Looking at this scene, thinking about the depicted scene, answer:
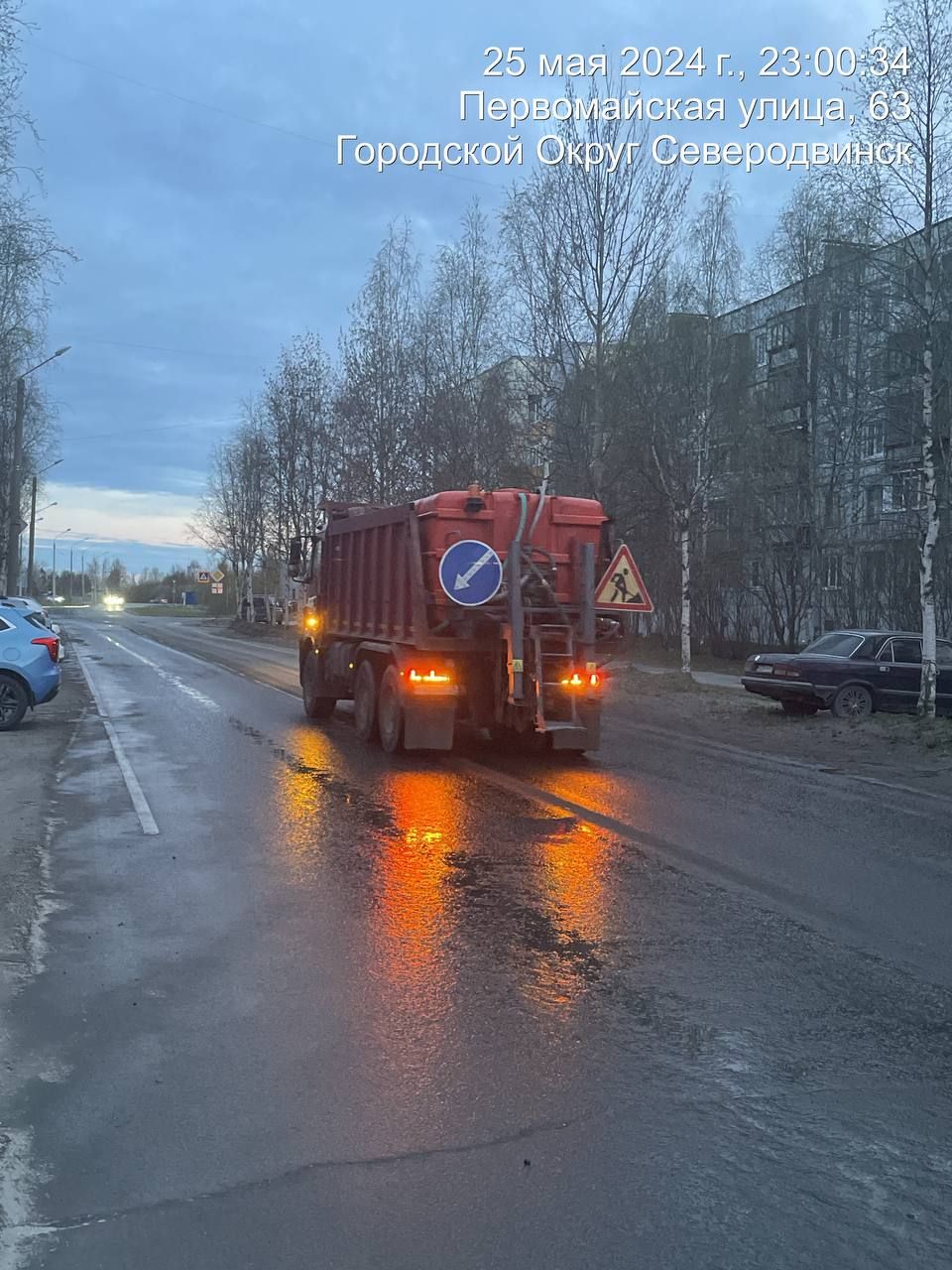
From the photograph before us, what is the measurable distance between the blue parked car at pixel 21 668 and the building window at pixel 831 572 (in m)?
20.2

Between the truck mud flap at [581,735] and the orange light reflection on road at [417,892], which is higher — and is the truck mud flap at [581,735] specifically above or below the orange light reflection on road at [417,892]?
above

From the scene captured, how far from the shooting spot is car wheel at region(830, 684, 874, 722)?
17984 millimetres

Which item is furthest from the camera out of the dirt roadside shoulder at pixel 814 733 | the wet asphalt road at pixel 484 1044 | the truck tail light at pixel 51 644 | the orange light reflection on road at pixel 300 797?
the truck tail light at pixel 51 644

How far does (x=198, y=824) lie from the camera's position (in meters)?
9.48

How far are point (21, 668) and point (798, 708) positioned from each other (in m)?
12.1

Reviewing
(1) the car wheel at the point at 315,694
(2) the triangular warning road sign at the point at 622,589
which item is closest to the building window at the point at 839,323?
(2) the triangular warning road sign at the point at 622,589

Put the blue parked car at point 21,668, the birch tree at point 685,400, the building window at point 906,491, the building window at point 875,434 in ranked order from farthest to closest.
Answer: the birch tree at point 685,400
the building window at point 906,491
the building window at point 875,434
the blue parked car at point 21,668

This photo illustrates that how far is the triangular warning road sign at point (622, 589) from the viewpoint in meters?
13.4

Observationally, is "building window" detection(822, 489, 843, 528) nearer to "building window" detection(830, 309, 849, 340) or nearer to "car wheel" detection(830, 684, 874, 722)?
"building window" detection(830, 309, 849, 340)

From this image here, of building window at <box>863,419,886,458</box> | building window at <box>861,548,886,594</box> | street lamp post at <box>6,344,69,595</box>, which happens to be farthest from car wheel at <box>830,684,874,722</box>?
street lamp post at <box>6,344,69,595</box>

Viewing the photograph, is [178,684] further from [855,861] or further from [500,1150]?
[500,1150]

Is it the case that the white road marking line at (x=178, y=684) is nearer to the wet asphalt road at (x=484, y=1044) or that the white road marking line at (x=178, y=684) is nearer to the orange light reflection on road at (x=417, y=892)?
the orange light reflection on road at (x=417, y=892)

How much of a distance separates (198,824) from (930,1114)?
21.6 ft

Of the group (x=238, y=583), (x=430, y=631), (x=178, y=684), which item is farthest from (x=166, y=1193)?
(x=238, y=583)
